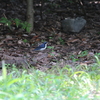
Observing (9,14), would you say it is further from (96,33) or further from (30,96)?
(30,96)

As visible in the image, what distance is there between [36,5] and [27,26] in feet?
11.4

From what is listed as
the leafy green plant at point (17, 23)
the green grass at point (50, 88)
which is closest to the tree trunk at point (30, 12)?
the leafy green plant at point (17, 23)

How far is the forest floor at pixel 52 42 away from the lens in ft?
16.3

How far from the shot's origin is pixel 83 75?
10.9 feet

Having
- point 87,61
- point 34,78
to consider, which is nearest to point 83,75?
point 34,78

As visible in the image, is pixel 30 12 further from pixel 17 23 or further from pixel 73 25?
pixel 73 25

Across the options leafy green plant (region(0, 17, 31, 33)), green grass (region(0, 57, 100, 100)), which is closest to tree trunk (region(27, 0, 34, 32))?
leafy green plant (region(0, 17, 31, 33))

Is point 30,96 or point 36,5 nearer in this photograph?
point 30,96

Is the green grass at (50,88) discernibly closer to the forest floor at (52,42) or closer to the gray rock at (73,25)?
the forest floor at (52,42)

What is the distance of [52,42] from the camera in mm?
6691

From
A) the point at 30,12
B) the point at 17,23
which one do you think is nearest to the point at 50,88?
the point at 17,23

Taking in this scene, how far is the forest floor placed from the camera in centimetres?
498

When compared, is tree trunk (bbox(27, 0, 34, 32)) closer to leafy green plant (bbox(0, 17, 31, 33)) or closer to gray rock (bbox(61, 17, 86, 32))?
leafy green plant (bbox(0, 17, 31, 33))

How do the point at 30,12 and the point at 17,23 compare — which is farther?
the point at 30,12
